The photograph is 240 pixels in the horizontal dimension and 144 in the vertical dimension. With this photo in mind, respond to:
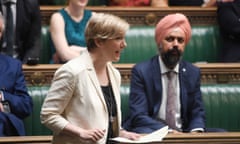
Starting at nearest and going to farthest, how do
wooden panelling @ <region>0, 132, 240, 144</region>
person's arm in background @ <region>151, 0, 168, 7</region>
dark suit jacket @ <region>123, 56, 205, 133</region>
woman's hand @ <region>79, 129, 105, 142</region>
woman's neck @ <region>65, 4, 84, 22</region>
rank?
woman's hand @ <region>79, 129, 105, 142</region> → wooden panelling @ <region>0, 132, 240, 144</region> → dark suit jacket @ <region>123, 56, 205, 133</region> → woman's neck @ <region>65, 4, 84, 22</region> → person's arm in background @ <region>151, 0, 168, 7</region>

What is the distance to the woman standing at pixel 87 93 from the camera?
1385 millimetres

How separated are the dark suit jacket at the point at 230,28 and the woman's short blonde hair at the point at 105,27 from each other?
1190 millimetres

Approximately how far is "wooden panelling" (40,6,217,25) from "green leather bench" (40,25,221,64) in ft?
0.17

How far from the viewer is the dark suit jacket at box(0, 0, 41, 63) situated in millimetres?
2350

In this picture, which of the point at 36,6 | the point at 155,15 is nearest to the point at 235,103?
the point at 155,15

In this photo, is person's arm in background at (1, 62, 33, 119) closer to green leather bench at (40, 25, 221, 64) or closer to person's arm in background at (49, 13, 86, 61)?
person's arm in background at (49, 13, 86, 61)

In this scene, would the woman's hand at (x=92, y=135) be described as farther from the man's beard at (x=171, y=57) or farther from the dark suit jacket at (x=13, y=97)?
the man's beard at (x=171, y=57)

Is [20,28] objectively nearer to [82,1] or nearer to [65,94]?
[82,1]

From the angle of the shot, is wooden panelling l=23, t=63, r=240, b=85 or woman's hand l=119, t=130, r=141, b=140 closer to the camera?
woman's hand l=119, t=130, r=141, b=140

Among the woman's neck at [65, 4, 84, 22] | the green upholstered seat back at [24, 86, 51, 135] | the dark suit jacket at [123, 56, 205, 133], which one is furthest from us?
the woman's neck at [65, 4, 84, 22]

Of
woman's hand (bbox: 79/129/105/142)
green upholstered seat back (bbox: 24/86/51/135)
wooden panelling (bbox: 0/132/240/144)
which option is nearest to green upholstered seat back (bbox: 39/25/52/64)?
green upholstered seat back (bbox: 24/86/51/135)

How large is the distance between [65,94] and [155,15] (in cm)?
132

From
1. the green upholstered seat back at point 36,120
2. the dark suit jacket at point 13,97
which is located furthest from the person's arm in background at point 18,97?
the green upholstered seat back at point 36,120

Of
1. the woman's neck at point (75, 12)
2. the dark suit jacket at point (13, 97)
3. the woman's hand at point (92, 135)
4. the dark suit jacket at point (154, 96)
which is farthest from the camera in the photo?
the woman's neck at point (75, 12)
